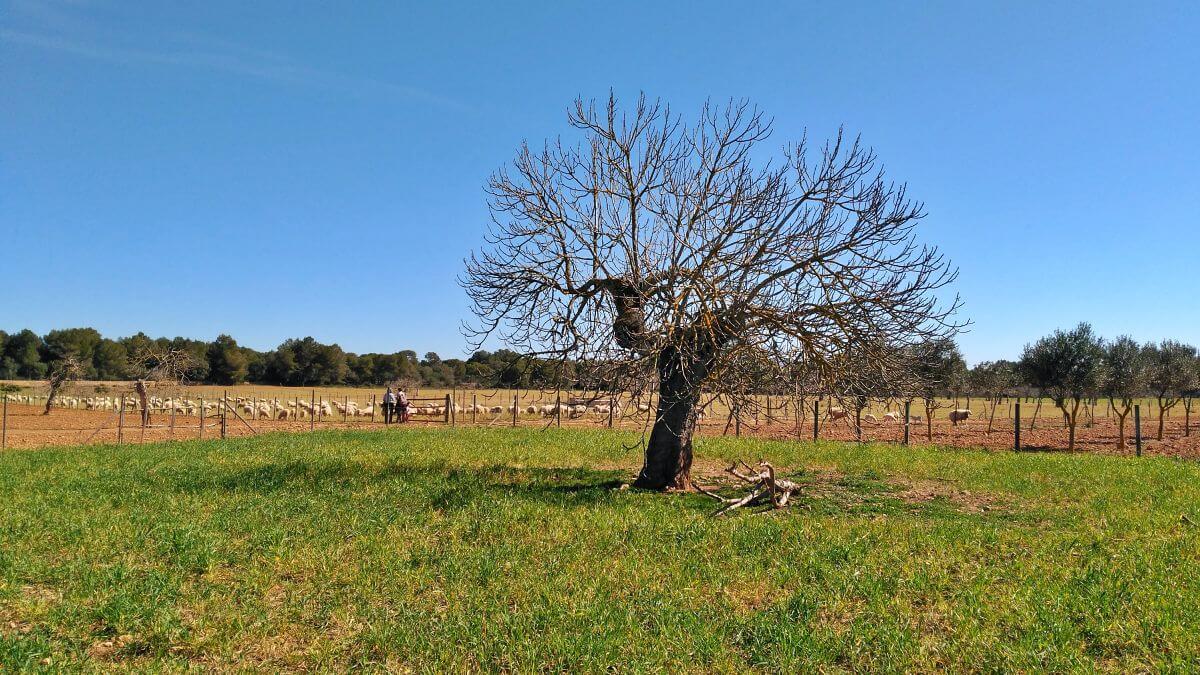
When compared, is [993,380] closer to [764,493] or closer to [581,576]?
[764,493]

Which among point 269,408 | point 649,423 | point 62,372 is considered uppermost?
point 62,372

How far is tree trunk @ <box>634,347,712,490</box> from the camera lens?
12.5m

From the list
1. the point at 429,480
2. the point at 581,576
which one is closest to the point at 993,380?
the point at 429,480

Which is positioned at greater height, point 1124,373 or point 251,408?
point 1124,373

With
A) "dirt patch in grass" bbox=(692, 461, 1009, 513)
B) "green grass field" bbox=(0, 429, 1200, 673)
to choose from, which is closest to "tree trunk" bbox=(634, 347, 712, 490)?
"green grass field" bbox=(0, 429, 1200, 673)

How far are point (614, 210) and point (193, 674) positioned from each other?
32.0ft

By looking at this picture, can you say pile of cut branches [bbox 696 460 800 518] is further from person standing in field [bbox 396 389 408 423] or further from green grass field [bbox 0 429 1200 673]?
person standing in field [bbox 396 389 408 423]

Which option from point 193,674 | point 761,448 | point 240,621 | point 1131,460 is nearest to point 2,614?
point 240,621

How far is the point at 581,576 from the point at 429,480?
655 centimetres

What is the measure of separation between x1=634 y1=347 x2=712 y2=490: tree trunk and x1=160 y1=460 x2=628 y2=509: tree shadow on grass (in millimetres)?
852

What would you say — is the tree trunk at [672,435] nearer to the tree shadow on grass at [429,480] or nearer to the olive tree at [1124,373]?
the tree shadow on grass at [429,480]

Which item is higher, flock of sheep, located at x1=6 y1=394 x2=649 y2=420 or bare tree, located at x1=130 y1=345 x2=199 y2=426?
bare tree, located at x1=130 y1=345 x2=199 y2=426

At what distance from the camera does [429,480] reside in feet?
43.3

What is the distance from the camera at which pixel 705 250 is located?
12312mm
